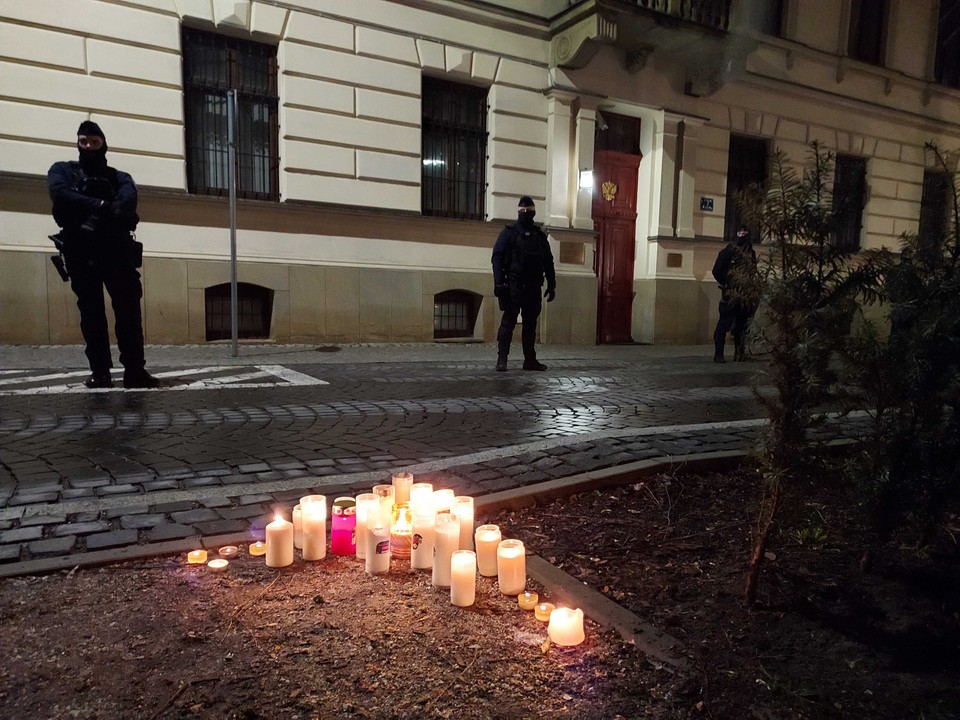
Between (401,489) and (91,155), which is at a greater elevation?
(91,155)

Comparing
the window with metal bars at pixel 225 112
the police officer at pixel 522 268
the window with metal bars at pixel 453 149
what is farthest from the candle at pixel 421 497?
the window with metal bars at pixel 453 149

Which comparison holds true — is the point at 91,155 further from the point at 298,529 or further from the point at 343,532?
the point at 343,532

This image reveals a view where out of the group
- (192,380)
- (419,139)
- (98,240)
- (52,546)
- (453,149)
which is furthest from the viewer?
(453,149)

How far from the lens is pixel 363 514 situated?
9.07 feet

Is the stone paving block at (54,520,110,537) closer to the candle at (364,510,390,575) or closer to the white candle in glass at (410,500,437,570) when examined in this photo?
the candle at (364,510,390,575)

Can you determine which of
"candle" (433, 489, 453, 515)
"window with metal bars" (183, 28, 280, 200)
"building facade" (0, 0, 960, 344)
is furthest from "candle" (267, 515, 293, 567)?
"window with metal bars" (183, 28, 280, 200)

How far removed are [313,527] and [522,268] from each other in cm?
616

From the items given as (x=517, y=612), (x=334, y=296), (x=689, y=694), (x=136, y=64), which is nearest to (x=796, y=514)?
(x=689, y=694)

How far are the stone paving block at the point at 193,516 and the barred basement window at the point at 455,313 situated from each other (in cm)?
893

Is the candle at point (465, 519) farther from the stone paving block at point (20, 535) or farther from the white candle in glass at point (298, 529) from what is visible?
the stone paving block at point (20, 535)

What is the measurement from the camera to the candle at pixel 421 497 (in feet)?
9.40

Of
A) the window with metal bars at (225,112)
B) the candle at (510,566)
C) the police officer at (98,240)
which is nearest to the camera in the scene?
the candle at (510,566)

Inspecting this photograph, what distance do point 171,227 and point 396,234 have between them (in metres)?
3.38

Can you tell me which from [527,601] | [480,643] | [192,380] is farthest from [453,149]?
[480,643]
